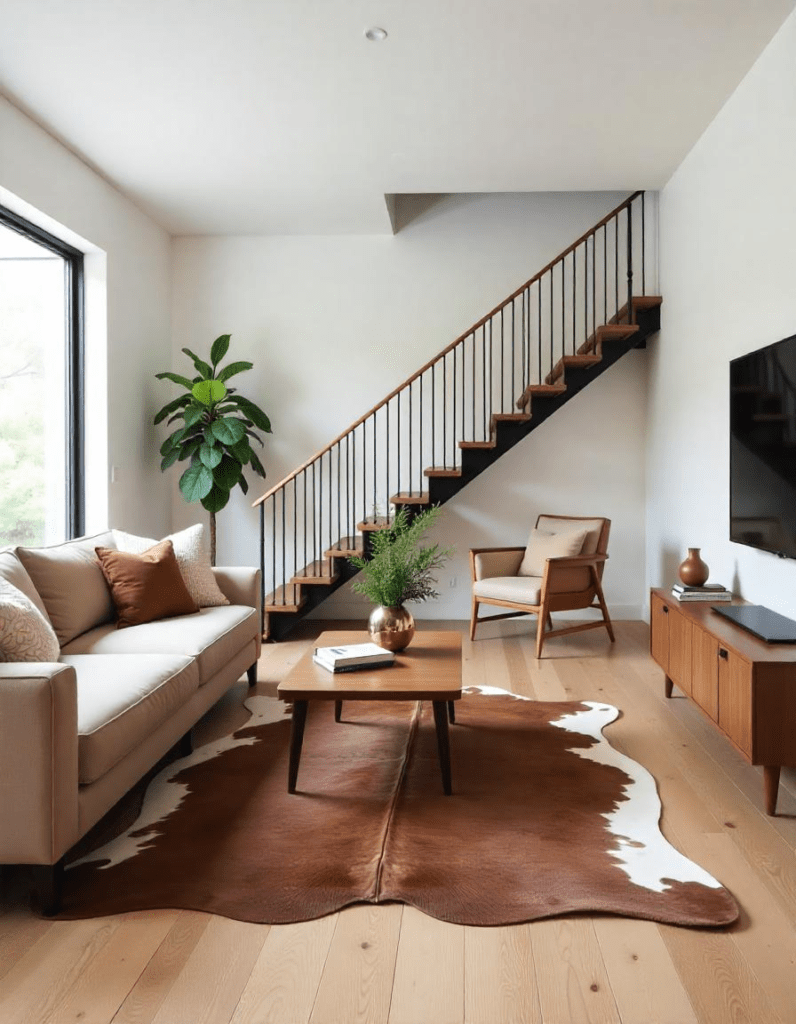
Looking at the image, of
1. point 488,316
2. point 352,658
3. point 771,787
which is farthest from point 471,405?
point 771,787

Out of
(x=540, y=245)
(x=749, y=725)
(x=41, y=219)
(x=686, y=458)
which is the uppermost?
(x=540, y=245)

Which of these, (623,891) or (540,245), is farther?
(540,245)

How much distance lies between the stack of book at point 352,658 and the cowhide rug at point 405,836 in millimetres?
407

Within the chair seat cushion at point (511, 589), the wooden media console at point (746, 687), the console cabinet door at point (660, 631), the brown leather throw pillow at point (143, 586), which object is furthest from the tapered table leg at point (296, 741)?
the chair seat cushion at point (511, 589)

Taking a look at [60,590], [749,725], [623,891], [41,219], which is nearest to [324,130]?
[41,219]

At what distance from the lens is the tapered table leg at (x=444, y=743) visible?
3.07 metres

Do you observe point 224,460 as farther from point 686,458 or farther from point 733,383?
point 733,383

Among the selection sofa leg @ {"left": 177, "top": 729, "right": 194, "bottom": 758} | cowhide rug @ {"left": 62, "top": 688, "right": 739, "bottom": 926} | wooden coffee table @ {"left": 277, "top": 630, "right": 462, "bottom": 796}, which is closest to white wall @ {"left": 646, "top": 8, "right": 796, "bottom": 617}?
cowhide rug @ {"left": 62, "top": 688, "right": 739, "bottom": 926}

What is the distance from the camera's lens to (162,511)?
22.5 feet

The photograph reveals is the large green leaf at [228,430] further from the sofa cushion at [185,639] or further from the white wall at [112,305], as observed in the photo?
the sofa cushion at [185,639]

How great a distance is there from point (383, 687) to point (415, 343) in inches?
168

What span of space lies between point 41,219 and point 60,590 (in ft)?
7.90

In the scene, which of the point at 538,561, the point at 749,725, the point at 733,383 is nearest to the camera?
the point at 749,725

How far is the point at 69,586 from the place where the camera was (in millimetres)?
3760
